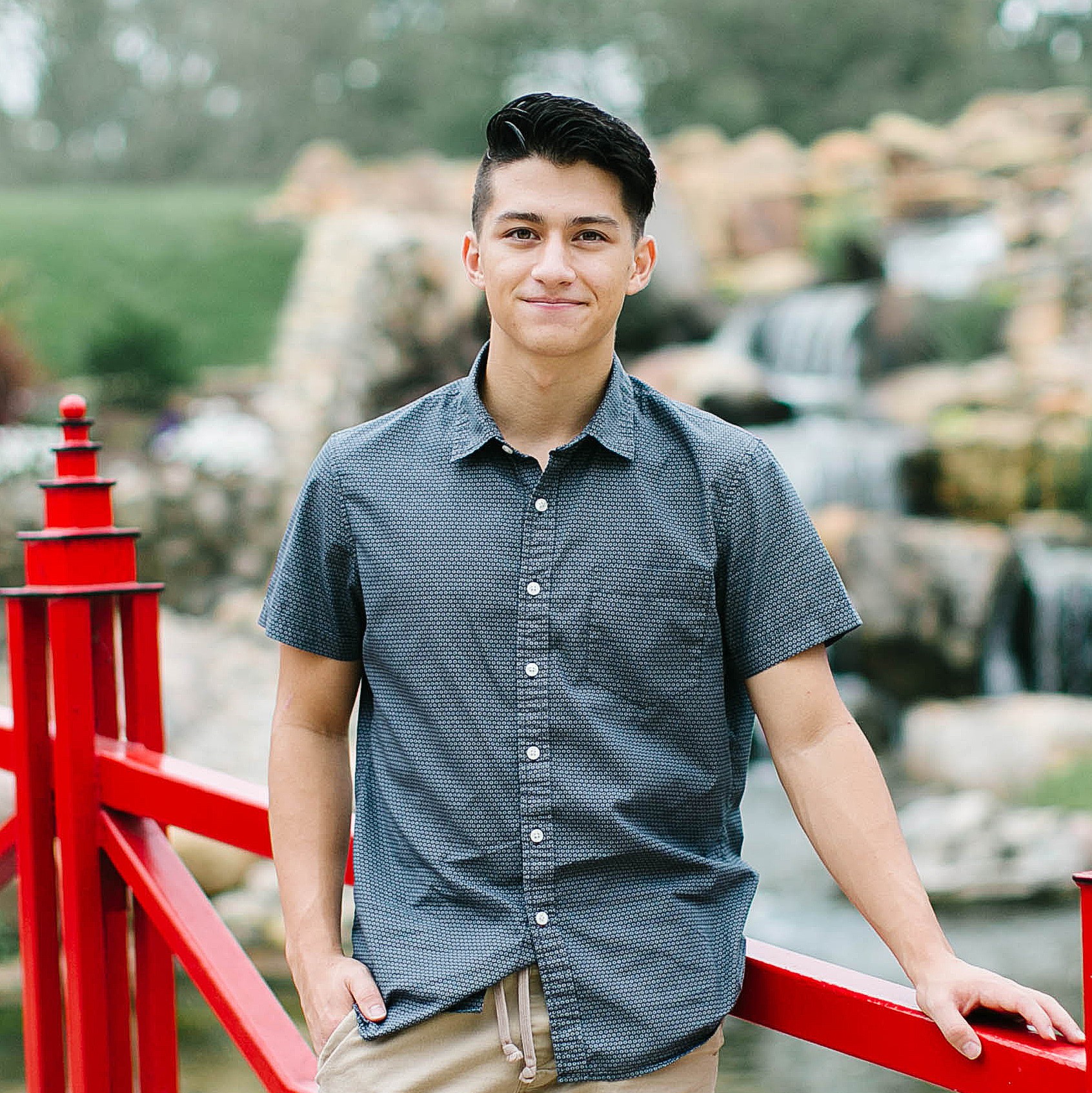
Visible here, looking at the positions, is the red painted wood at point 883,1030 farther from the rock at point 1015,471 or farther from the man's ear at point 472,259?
the rock at point 1015,471

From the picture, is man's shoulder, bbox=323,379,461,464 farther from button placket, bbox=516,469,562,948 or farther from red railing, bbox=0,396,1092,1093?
red railing, bbox=0,396,1092,1093

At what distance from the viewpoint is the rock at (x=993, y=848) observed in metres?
7.65

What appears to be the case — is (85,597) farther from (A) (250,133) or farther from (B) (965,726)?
(A) (250,133)

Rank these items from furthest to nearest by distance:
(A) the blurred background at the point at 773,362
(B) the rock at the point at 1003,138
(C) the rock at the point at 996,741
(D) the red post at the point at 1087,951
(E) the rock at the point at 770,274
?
(B) the rock at the point at 1003,138 < (E) the rock at the point at 770,274 < (C) the rock at the point at 996,741 < (A) the blurred background at the point at 773,362 < (D) the red post at the point at 1087,951

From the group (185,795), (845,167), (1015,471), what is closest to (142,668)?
(185,795)

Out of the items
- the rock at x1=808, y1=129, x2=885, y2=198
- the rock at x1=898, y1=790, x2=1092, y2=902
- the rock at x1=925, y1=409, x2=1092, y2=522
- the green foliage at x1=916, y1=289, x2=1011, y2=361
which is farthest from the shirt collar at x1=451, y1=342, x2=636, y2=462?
the rock at x1=808, y1=129, x2=885, y2=198

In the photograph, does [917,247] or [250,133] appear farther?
[250,133]

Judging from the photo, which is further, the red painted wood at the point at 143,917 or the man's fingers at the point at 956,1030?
the red painted wood at the point at 143,917

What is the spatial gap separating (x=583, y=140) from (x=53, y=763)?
4.47ft

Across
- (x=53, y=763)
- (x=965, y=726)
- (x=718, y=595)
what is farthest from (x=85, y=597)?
(x=965, y=726)

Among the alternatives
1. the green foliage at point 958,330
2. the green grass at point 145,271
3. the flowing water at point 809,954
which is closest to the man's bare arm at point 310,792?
the flowing water at point 809,954

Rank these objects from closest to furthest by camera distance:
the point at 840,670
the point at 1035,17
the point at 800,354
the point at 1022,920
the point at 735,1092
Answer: the point at 735,1092 → the point at 1022,920 → the point at 840,670 → the point at 800,354 → the point at 1035,17

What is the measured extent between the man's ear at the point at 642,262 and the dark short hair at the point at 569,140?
0.04 m

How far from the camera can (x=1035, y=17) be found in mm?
26922
